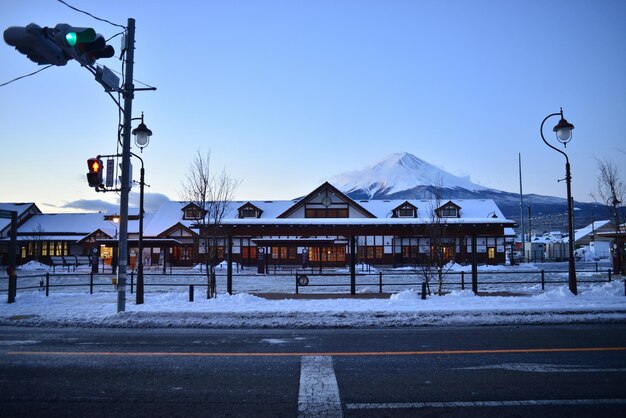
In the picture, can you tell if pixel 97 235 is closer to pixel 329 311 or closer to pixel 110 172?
pixel 110 172

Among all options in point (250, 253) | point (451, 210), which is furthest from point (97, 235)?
point (451, 210)

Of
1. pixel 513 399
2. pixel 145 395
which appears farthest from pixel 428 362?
pixel 145 395

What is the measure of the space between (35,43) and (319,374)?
5.71 metres

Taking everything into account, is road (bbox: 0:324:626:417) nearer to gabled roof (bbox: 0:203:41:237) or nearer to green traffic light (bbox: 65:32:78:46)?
green traffic light (bbox: 65:32:78:46)

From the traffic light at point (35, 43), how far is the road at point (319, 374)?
4.26m

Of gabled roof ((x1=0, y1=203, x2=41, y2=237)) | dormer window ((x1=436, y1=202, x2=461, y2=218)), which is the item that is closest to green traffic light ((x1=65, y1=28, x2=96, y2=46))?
dormer window ((x1=436, y1=202, x2=461, y2=218))

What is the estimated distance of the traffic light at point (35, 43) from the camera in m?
5.59

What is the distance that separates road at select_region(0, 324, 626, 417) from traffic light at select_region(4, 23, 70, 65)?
4.26m

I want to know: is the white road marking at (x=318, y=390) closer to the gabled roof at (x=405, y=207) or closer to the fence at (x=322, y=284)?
the fence at (x=322, y=284)

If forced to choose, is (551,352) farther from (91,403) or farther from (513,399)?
(91,403)

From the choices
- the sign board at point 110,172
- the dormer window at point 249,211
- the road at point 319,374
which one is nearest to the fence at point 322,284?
the sign board at point 110,172

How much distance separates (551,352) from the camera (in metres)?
7.05

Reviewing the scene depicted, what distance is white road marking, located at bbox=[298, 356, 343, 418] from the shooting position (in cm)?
443

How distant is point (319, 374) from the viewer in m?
5.86
